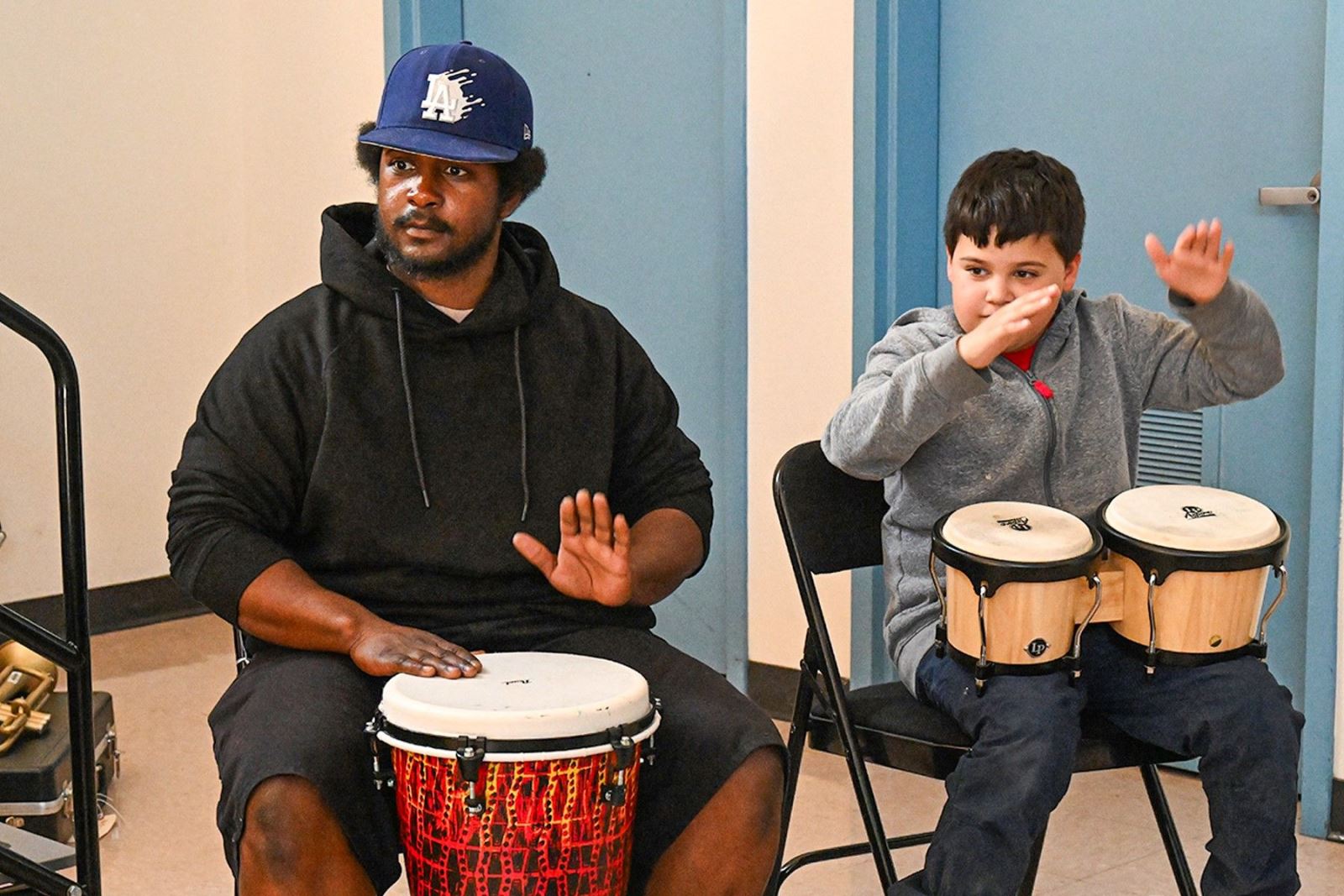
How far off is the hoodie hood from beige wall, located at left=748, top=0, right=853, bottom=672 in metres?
1.21

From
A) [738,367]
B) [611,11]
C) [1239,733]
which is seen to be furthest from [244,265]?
[1239,733]

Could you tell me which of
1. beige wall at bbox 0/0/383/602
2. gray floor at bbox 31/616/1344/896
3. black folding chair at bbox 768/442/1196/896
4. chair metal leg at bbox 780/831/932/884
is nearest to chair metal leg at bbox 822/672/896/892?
black folding chair at bbox 768/442/1196/896

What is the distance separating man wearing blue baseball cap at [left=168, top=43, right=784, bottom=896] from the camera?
6.72 feet

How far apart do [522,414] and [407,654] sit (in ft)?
1.39

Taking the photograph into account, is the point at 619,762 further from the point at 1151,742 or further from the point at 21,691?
the point at 21,691

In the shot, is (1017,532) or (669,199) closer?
(1017,532)

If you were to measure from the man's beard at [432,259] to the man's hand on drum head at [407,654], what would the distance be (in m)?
0.53

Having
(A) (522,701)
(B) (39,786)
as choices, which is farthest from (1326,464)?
(B) (39,786)

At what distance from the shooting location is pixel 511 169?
7.97 ft

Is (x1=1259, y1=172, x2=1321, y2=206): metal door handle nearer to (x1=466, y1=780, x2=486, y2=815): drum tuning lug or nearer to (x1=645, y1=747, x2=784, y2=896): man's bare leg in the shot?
(x1=645, y1=747, x2=784, y2=896): man's bare leg

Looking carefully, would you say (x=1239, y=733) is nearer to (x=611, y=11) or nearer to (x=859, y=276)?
(x=859, y=276)

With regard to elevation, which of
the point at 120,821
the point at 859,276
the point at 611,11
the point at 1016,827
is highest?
the point at 611,11

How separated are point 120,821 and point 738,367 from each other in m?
1.63

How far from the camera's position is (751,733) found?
6.79 feet
